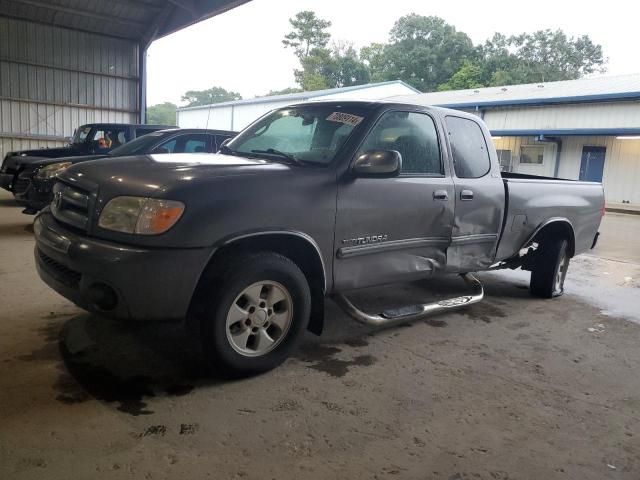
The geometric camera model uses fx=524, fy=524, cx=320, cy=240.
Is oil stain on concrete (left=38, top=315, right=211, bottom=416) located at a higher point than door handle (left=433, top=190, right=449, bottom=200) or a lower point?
lower

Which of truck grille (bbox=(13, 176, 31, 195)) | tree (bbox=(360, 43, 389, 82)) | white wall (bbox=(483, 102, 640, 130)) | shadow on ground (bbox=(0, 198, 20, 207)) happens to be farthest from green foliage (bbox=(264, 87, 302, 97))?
truck grille (bbox=(13, 176, 31, 195))

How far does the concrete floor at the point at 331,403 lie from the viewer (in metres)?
2.40

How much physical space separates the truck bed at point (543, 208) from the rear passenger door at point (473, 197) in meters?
0.16

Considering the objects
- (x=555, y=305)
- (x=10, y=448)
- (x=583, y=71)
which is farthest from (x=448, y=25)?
(x=10, y=448)

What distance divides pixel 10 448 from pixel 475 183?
146 inches

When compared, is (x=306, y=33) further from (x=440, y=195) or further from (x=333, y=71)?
(x=440, y=195)

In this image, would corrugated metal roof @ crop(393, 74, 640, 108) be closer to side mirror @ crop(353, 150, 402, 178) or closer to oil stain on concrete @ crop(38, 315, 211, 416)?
side mirror @ crop(353, 150, 402, 178)

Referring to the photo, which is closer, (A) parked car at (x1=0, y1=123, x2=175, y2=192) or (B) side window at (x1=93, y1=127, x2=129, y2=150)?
(A) parked car at (x1=0, y1=123, x2=175, y2=192)

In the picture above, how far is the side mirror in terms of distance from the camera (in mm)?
3455

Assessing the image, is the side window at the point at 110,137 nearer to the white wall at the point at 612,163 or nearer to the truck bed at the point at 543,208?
the truck bed at the point at 543,208

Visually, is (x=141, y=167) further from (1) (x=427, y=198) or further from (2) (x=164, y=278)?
(1) (x=427, y=198)

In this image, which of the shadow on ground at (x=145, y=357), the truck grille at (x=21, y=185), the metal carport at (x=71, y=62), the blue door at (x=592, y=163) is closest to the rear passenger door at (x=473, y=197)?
the shadow on ground at (x=145, y=357)

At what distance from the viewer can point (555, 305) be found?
17.4 feet

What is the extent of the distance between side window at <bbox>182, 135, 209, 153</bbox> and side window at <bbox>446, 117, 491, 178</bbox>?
4.57 metres
